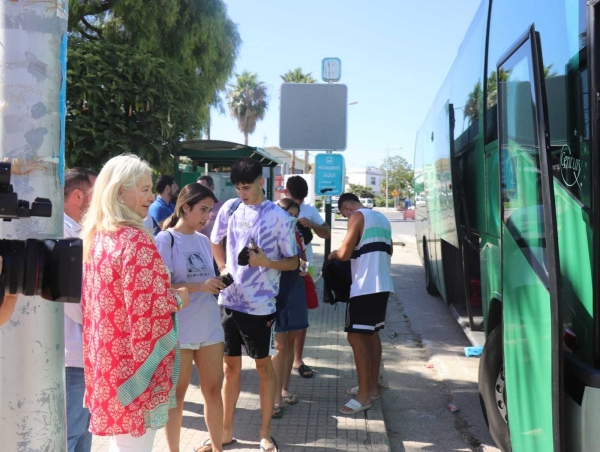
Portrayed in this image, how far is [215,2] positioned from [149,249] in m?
10.2

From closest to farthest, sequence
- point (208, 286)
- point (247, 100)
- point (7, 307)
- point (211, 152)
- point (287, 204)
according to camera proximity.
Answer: point (7, 307), point (208, 286), point (287, 204), point (211, 152), point (247, 100)

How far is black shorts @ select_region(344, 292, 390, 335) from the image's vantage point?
5.13 m

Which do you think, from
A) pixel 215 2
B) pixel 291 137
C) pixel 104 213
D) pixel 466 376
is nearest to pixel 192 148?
pixel 291 137

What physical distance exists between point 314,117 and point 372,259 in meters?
4.81

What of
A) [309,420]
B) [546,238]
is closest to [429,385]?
[309,420]

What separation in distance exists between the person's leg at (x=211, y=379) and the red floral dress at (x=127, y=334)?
1.11m

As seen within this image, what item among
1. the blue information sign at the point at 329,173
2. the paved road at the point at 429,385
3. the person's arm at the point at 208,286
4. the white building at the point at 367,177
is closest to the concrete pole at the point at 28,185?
the person's arm at the point at 208,286

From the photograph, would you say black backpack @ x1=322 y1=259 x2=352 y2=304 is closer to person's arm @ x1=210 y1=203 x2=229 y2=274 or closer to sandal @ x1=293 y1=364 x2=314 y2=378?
sandal @ x1=293 y1=364 x2=314 y2=378

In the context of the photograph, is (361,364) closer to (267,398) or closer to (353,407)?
(353,407)

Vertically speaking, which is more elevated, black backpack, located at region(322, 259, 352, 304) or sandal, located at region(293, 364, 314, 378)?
black backpack, located at region(322, 259, 352, 304)

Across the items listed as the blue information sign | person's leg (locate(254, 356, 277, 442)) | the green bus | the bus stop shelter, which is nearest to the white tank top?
the green bus

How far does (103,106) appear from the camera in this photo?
7984 millimetres

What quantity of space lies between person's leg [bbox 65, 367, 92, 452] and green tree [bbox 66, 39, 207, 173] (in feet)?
16.7

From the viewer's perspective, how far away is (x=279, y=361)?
4914 mm
